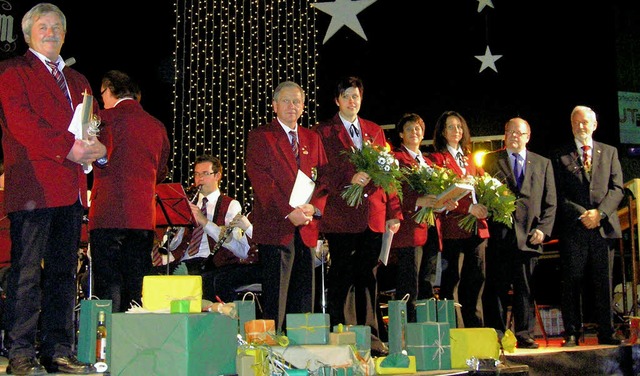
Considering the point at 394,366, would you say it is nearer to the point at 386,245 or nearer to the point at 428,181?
the point at 386,245

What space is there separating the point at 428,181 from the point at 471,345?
3.93ft

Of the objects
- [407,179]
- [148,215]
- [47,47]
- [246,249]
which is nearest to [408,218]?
[407,179]

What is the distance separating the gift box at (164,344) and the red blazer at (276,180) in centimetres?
132

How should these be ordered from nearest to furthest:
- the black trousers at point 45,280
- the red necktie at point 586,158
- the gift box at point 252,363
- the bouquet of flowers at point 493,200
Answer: the gift box at point 252,363, the black trousers at point 45,280, the bouquet of flowers at point 493,200, the red necktie at point 586,158

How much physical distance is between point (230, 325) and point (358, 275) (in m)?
1.72

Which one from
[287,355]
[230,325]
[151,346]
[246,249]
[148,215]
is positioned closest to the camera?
[151,346]

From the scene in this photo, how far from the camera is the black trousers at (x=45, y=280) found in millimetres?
3523

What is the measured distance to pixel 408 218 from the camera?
17.2 ft

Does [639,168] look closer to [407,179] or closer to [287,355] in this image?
[407,179]

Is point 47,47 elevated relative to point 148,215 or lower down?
elevated

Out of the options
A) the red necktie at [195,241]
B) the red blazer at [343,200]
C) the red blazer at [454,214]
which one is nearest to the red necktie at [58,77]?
the red blazer at [343,200]

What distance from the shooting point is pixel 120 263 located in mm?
4293

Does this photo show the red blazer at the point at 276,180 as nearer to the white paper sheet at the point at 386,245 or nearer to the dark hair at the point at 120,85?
the white paper sheet at the point at 386,245

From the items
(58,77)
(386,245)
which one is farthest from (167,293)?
(386,245)
